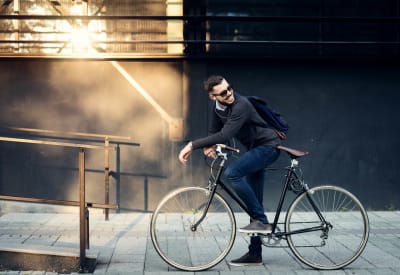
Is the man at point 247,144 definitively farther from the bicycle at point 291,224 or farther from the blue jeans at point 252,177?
the bicycle at point 291,224

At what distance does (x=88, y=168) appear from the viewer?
893cm

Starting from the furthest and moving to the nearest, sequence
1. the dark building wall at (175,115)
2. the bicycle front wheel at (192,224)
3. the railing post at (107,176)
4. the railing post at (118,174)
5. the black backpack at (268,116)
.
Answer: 1. the railing post at (118,174)
2. the dark building wall at (175,115)
3. the railing post at (107,176)
4. the black backpack at (268,116)
5. the bicycle front wheel at (192,224)

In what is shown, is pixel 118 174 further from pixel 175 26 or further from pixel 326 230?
pixel 326 230

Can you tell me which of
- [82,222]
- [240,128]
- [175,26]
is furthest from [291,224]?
[175,26]

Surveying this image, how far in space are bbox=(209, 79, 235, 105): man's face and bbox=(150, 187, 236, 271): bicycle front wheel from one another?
0.84m

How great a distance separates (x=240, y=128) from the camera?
5.79m

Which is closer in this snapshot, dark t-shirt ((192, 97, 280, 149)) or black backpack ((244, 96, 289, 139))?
dark t-shirt ((192, 97, 280, 149))

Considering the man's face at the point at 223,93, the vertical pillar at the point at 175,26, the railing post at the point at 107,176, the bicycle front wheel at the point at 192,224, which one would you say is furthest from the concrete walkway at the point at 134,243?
the vertical pillar at the point at 175,26

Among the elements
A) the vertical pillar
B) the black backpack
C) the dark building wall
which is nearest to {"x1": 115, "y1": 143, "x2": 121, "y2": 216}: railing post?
the dark building wall

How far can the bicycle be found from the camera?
5.69 meters

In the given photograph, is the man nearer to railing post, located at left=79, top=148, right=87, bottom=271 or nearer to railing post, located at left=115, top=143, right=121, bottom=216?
railing post, located at left=79, top=148, right=87, bottom=271

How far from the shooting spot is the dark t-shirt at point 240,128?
573cm

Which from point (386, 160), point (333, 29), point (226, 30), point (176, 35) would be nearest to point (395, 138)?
point (386, 160)

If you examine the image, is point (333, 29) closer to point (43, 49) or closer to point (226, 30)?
point (226, 30)
